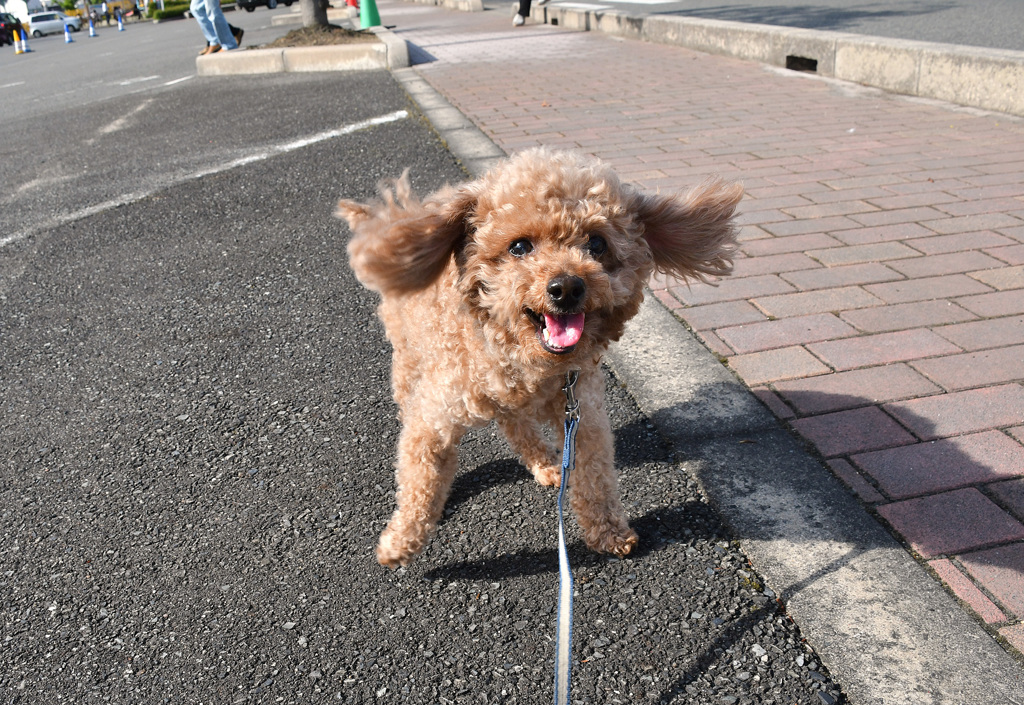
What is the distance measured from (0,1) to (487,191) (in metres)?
69.3

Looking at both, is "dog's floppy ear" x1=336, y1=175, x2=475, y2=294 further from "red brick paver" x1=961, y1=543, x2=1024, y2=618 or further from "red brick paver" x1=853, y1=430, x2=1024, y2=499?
"red brick paver" x1=961, y1=543, x2=1024, y2=618

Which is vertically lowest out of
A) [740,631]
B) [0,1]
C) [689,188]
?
[740,631]

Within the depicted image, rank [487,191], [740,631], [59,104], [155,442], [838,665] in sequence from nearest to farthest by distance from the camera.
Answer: [838,665] → [740,631] → [487,191] → [155,442] → [59,104]

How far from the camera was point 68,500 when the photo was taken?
2795 millimetres

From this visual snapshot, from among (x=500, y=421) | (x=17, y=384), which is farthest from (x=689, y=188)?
(x=17, y=384)

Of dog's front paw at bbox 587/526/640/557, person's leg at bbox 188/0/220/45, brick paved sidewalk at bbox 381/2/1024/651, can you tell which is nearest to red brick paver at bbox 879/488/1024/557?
brick paved sidewalk at bbox 381/2/1024/651

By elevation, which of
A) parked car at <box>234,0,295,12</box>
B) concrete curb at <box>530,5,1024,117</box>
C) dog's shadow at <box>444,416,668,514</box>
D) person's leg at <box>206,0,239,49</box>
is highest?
parked car at <box>234,0,295,12</box>

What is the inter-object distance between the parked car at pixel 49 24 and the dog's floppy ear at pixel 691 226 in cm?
4909

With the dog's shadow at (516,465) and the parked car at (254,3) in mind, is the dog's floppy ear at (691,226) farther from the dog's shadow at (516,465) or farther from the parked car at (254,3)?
the parked car at (254,3)

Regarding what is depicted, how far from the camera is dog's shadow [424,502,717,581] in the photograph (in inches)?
94.2

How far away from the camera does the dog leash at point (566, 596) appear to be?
A: 1.73 metres

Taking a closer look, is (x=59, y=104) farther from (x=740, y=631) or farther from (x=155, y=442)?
(x=740, y=631)

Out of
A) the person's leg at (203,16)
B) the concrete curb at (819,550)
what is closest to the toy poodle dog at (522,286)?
the concrete curb at (819,550)

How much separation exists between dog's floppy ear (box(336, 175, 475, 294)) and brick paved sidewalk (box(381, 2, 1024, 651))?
4.69ft
